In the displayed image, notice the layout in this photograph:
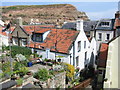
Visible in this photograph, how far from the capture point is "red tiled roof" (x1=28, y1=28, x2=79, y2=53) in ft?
43.8

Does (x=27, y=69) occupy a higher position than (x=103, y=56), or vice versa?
(x=103, y=56)

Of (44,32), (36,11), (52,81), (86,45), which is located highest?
(36,11)

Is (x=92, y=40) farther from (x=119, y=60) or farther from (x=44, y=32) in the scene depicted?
(x=119, y=60)

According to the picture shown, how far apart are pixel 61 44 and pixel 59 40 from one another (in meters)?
0.83

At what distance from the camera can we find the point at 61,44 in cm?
1375

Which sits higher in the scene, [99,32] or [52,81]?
[99,32]

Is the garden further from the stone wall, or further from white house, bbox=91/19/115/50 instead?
white house, bbox=91/19/115/50

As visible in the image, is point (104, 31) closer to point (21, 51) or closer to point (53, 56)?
point (53, 56)

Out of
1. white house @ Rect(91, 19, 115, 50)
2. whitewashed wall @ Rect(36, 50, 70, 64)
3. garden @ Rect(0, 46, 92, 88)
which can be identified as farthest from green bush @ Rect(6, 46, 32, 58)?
white house @ Rect(91, 19, 115, 50)

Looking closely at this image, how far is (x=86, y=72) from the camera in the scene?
1470 centimetres

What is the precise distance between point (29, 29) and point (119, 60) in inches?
468

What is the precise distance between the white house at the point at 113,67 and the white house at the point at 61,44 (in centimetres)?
583

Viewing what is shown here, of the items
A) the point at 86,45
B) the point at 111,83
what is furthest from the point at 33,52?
the point at 111,83

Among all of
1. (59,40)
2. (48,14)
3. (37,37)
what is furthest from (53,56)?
(48,14)
